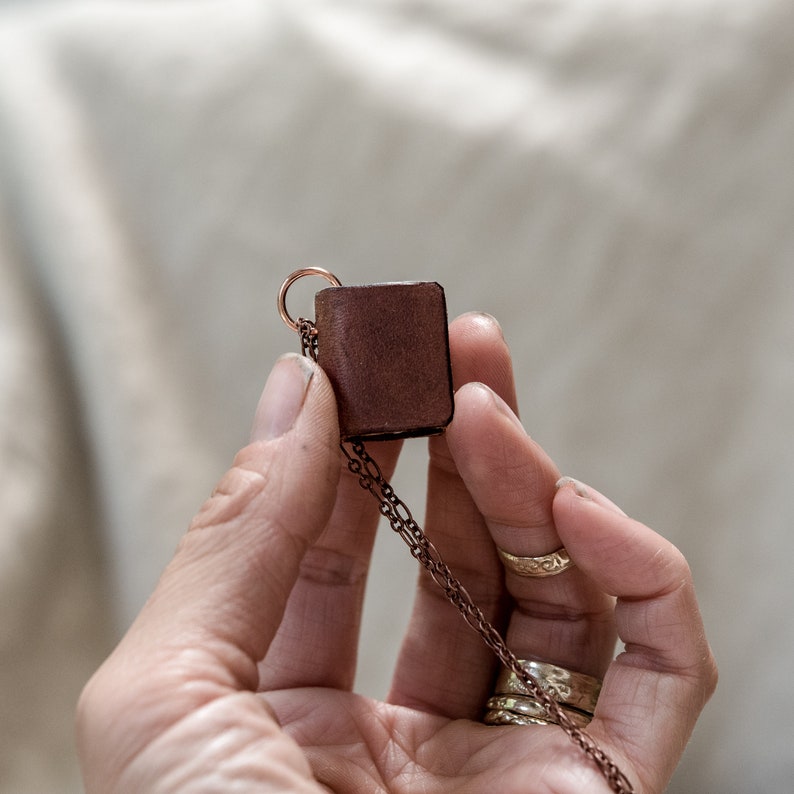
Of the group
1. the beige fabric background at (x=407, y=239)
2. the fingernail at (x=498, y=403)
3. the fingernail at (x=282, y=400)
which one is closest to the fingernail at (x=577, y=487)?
the fingernail at (x=498, y=403)

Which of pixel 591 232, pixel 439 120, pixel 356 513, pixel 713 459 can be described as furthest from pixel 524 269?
pixel 356 513

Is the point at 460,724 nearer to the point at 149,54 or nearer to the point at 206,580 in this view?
the point at 206,580

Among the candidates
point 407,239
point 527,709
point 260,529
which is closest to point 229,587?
point 260,529

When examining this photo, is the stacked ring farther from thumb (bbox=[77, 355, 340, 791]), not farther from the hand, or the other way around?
thumb (bbox=[77, 355, 340, 791])

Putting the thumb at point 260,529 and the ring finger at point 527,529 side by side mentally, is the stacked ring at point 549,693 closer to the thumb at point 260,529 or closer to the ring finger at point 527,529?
the ring finger at point 527,529

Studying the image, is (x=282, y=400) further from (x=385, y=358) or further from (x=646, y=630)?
(x=646, y=630)

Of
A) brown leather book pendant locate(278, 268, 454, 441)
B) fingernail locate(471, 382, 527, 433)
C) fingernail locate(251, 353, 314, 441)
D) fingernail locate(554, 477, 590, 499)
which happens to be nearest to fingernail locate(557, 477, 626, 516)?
fingernail locate(554, 477, 590, 499)
